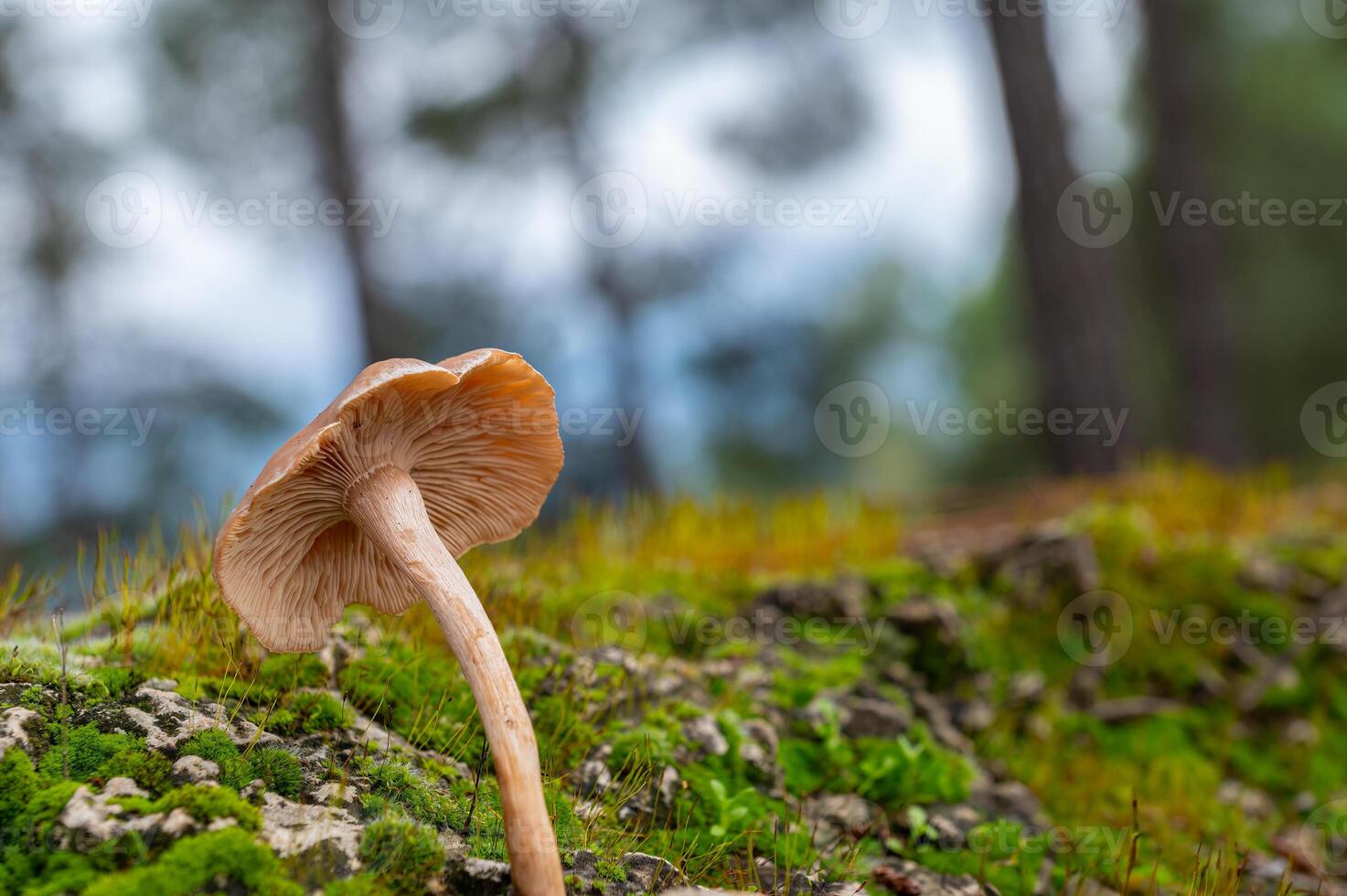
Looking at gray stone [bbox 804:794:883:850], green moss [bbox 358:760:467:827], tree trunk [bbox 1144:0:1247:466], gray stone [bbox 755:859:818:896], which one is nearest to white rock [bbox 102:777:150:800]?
green moss [bbox 358:760:467:827]

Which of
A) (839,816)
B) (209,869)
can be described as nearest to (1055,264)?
(839,816)

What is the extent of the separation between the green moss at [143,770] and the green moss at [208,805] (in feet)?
0.20

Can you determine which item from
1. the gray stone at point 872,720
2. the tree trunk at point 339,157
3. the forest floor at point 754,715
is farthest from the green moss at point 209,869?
the tree trunk at point 339,157

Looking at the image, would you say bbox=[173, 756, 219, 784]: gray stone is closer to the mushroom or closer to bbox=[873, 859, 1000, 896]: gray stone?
the mushroom

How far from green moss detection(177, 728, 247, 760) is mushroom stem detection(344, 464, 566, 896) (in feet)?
1.88

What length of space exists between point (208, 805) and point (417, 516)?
78cm

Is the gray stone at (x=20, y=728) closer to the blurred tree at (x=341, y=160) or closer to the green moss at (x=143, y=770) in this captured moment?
the green moss at (x=143, y=770)

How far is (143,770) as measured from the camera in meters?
1.87

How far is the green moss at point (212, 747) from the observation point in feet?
6.36

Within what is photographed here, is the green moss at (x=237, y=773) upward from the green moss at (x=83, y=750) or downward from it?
downward

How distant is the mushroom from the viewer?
188 centimetres

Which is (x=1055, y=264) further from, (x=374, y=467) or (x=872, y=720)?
(x=374, y=467)

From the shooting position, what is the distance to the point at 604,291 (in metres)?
9.66

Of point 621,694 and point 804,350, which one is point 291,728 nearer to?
point 621,694
